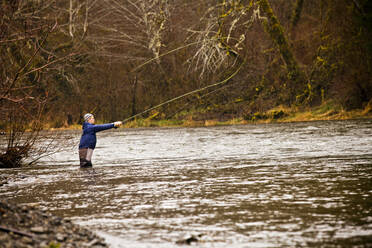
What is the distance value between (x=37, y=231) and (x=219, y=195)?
3.54 m

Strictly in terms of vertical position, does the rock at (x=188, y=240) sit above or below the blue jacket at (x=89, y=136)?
below

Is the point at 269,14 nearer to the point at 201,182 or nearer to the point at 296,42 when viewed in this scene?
the point at 296,42

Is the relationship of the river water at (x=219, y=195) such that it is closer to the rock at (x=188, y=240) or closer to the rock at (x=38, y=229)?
the rock at (x=188, y=240)

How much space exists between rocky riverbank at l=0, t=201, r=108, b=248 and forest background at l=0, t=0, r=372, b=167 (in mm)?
19207

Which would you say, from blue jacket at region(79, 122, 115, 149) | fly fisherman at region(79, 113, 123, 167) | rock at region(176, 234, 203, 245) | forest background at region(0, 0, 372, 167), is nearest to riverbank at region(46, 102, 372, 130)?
forest background at region(0, 0, 372, 167)

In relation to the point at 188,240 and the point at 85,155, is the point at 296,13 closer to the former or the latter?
the point at 85,155

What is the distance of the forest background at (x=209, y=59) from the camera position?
29016mm

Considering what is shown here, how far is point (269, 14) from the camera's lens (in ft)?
106

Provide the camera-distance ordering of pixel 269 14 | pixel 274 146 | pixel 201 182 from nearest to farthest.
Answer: pixel 201 182 → pixel 274 146 → pixel 269 14

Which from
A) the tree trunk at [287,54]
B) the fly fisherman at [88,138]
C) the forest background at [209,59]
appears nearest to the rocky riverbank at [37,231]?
the fly fisherman at [88,138]

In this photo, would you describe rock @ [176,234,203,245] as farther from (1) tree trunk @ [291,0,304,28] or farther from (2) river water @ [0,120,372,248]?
(1) tree trunk @ [291,0,304,28]

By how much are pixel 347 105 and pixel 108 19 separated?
18352 mm

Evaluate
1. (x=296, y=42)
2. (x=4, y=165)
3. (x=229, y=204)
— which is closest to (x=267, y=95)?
(x=296, y=42)

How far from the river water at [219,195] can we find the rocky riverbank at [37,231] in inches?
12.9
